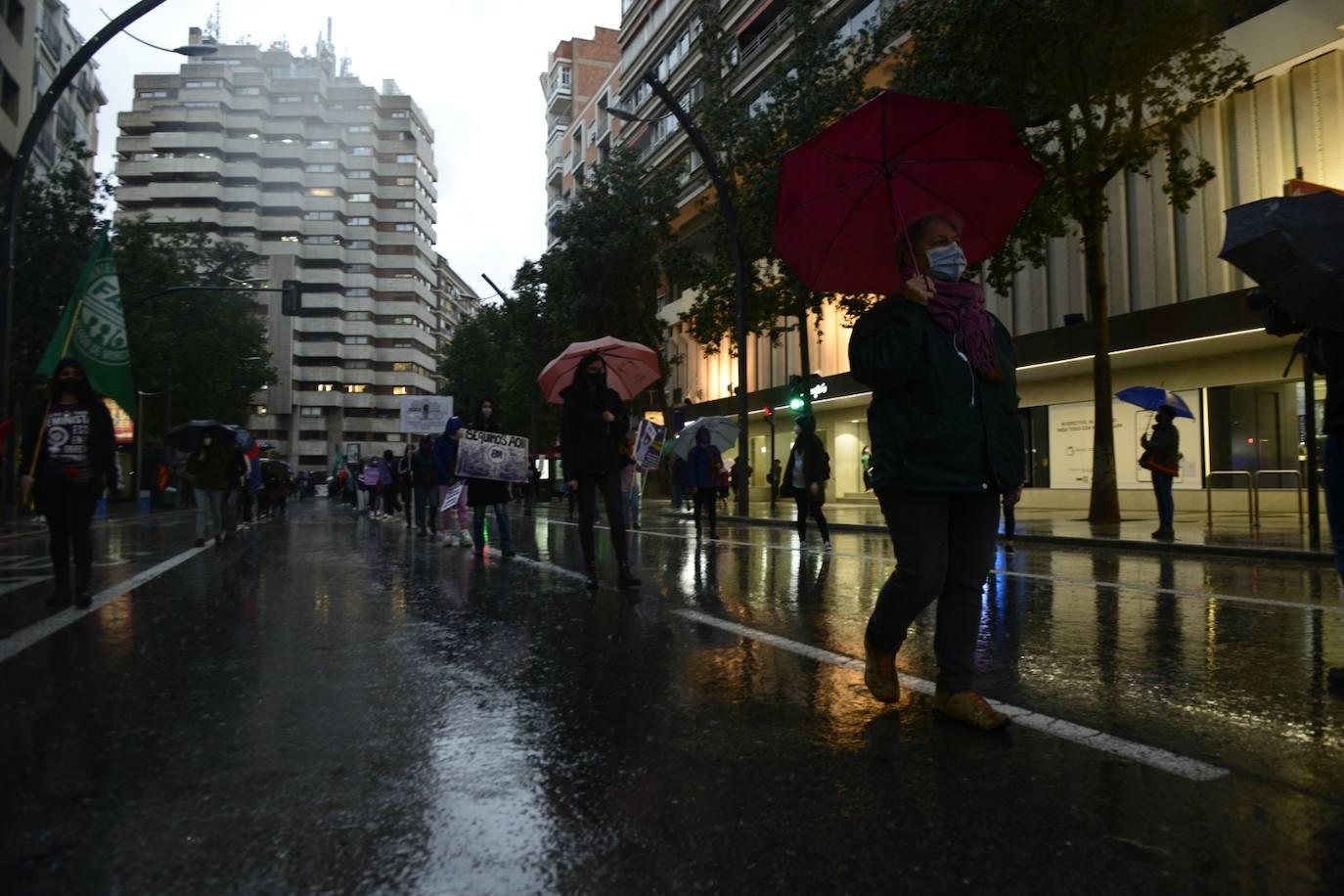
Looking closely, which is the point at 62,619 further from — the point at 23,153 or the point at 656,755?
the point at 23,153

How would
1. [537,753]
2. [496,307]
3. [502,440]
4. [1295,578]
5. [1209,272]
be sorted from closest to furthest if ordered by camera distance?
[537,753] < [1295,578] < [502,440] < [1209,272] < [496,307]

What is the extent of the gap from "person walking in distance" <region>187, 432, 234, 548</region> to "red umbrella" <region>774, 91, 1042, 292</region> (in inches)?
445

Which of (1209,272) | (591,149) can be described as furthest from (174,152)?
(1209,272)

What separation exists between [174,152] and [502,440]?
105952mm

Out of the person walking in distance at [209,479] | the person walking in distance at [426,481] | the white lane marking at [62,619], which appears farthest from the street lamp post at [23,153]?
the white lane marking at [62,619]

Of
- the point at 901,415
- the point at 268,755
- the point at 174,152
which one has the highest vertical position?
the point at 174,152

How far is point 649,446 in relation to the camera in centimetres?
1975

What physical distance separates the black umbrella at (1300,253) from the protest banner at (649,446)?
51.5ft

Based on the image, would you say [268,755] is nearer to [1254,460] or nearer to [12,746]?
[12,746]

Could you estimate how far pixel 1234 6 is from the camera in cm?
1645

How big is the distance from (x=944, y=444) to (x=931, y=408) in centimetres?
13

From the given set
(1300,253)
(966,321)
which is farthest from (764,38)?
(966,321)

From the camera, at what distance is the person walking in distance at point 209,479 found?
46.2 feet

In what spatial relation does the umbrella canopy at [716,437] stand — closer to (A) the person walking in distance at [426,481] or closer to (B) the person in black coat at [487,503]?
(A) the person walking in distance at [426,481]
